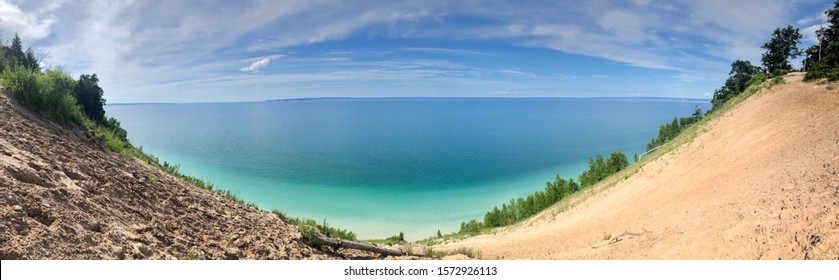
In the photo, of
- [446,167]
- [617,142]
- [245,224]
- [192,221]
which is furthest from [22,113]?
[617,142]

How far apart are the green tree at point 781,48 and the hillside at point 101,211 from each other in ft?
169

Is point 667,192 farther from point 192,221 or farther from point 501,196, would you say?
point 501,196

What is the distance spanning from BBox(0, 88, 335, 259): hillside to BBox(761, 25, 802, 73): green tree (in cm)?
5145

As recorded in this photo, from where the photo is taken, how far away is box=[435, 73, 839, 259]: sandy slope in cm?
722

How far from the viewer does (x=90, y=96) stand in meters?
32.1

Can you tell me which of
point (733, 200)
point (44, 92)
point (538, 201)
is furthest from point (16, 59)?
point (538, 201)

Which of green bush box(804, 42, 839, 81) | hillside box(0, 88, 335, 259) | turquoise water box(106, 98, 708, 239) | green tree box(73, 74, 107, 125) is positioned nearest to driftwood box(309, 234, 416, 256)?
hillside box(0, 88, 335, 259)

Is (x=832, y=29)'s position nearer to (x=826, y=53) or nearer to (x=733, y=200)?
(x=826, y=53)

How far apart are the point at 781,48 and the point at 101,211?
183 ft

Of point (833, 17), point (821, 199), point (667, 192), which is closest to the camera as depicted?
point (821, 199)

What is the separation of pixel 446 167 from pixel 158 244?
176 ft

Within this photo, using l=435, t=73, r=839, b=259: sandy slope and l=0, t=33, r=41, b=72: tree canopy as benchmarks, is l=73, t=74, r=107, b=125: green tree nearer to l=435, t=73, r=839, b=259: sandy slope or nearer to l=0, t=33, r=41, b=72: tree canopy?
l=0, t=33, r=41, b=72: tree canopy

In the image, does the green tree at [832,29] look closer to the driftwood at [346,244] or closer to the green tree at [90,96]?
the driftwood at [346,244]

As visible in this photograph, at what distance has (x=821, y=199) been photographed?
25.6ft
